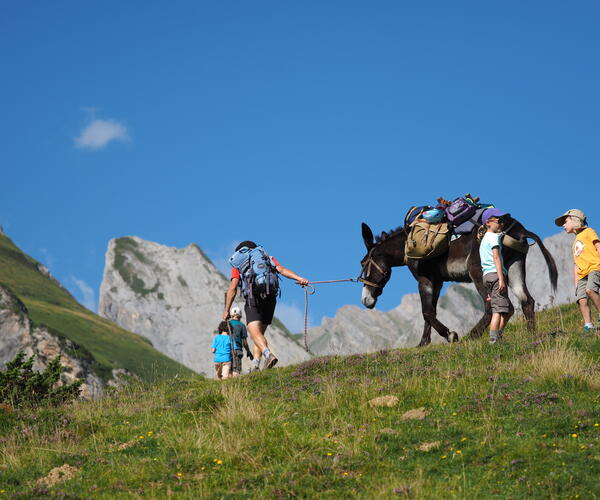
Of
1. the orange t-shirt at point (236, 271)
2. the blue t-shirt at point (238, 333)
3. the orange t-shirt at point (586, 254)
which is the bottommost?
the blue t-shirt at point (238, 333)

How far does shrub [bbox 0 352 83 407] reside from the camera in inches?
545

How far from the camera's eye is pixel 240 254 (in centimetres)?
1486

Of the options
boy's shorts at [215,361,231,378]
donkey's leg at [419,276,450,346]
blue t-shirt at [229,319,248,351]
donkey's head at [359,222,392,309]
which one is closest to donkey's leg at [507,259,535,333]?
donkey's leg at [419,276,450,346]

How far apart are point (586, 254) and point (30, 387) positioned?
10.4 metres

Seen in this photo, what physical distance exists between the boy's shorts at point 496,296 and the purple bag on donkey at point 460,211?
2.07 metres

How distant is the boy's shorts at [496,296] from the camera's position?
12664 millimetres

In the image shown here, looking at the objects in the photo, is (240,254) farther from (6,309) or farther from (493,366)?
(6,309)

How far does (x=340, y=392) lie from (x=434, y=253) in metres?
5.01

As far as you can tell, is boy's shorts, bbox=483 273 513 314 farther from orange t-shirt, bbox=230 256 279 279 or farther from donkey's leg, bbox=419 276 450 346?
orange t-shirt, bbox=230 256 279 279

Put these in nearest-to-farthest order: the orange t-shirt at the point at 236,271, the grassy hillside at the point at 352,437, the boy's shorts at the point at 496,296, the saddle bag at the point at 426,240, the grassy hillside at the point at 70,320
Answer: the grassy hillside at the point at 352,437 < the boy's shorts at the point at 496,296 < the saddle bag at the point at 426,240 < the orange t-shirt at the point at 236,271 < the grassy hillside at the point at 70,320

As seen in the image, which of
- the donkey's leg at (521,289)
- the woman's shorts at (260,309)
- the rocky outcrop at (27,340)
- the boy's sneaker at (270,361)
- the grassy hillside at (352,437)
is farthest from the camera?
the rocky outcrop at (27,340)

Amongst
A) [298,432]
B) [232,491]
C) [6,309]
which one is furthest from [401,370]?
[6,309]

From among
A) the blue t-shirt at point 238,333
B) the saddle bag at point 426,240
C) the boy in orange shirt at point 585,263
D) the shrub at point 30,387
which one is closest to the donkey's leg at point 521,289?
the boy in orange shirt at point 585,263

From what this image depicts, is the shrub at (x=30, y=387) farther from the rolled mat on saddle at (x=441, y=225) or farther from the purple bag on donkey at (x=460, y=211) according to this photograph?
the purple bag on donkey at (x=460, y=211)
